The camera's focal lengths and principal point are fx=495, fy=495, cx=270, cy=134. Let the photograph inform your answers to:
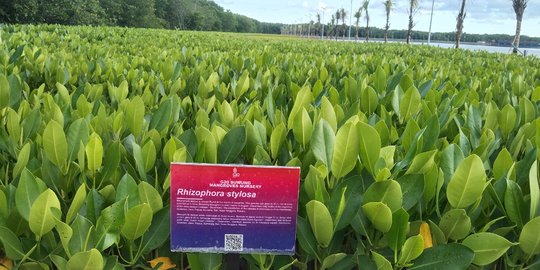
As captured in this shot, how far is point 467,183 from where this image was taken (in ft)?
4.57

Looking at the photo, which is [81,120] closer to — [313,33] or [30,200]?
[30,200]

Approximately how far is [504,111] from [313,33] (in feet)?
502

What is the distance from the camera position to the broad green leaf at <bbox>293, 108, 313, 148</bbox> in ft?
5.92

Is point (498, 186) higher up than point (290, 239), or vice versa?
point (498, 186)

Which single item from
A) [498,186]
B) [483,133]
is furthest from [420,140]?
[483,133]

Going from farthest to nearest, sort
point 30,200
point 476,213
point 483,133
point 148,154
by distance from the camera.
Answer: point 483,133, point 148,154, point 476,213, point 30,200

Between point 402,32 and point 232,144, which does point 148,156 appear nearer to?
point 232,144

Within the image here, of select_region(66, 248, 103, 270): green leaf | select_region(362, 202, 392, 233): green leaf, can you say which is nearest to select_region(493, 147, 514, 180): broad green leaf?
select_region(362, 202, 392, 233): green leaf

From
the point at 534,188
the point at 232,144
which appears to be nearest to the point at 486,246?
the point at 534,188

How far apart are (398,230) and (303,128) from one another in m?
0.60

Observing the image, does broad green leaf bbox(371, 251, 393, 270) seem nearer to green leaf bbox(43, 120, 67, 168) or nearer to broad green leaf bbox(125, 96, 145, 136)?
green leaf bbox(43, 120, 67, 168)

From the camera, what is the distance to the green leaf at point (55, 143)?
1.55m

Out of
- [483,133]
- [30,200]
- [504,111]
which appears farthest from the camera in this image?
[504,111]

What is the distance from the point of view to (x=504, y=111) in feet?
7.63
